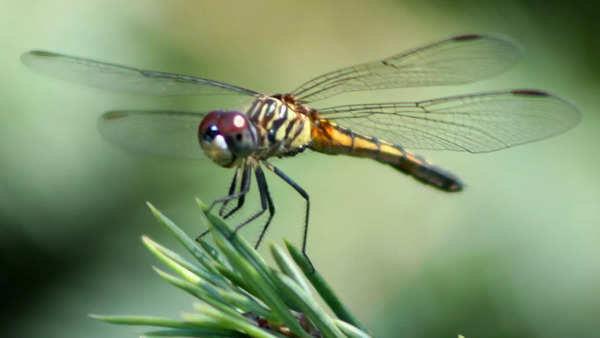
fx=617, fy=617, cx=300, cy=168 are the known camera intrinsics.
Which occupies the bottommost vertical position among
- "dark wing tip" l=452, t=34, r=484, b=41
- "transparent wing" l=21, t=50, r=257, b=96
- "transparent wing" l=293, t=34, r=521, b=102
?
"transparent wing" l=21, t=50, r=257, b=96

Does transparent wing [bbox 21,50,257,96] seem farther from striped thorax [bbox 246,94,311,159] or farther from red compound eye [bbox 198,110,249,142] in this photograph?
red compound eye [bbox 198,110,249,142]

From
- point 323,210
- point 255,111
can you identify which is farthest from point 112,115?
point 323,210

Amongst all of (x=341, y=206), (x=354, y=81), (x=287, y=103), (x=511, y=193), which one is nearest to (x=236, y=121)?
(x=287, y=103)

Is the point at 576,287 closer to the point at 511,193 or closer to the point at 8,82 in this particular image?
the point at 511,193

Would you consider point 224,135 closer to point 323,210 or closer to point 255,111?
point 255,111

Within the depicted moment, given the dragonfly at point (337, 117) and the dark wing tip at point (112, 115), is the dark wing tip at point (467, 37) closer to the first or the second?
the dragonfly at point (337, 117)

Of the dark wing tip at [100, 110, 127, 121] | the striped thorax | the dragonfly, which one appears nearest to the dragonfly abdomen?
the dragonfly

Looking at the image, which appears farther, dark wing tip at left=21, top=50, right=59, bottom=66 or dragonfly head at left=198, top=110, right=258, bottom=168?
dark wing tip at left=21, top=50, right=59, bottom=66
